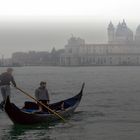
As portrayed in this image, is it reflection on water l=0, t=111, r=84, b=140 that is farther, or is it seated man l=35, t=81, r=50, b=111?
seated man l=35, t=81, r=50, b=111

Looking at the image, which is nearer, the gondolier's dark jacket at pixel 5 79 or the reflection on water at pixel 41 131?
the reflection on water at pixel 41 131

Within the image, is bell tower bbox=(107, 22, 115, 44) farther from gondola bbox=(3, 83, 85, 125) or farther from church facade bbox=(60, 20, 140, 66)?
gondola bbox=(3, 83, 85, 125)

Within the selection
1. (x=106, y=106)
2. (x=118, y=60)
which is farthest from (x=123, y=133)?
(x=118, y=60)

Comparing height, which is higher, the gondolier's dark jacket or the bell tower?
the bell tower

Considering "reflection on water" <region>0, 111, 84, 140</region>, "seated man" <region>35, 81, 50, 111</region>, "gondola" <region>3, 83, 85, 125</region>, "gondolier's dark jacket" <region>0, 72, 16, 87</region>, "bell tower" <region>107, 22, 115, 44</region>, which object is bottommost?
"reflection on water" <region>0, 111, 84, 140</region>

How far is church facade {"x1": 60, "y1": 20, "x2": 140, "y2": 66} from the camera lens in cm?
15425

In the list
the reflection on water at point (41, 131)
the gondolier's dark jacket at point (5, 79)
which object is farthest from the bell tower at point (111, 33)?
the reflection on water at point (41, 131)

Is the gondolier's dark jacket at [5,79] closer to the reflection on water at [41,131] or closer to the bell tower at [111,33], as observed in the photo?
the reflection on water at [41,131]

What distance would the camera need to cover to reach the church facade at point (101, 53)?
15425cm

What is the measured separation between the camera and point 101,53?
155500 mm

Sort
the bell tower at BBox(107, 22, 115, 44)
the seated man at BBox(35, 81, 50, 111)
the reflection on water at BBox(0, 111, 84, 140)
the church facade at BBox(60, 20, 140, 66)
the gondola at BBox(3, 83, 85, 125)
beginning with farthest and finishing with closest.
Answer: the bell tower at BBox(107, 22, 115, 44) < the church facade at BBox(60, 20, 140, 66) < the seated man at BBox(35, 81, 50, 111) < the gondola at BBox(3, 83, 85, 125) < the reflection on water at BBox(0, 111, 84, 140)

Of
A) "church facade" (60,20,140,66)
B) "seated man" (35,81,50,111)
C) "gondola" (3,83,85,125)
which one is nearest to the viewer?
"gondola" (3,83,85,125)

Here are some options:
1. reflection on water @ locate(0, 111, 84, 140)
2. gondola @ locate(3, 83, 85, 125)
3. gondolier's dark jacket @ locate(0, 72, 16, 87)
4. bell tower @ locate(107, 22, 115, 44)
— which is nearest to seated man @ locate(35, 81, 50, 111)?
gondola @ locate(3, 83, 85, 125)

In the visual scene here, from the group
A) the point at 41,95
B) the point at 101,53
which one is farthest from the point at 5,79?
the point at 101,53
